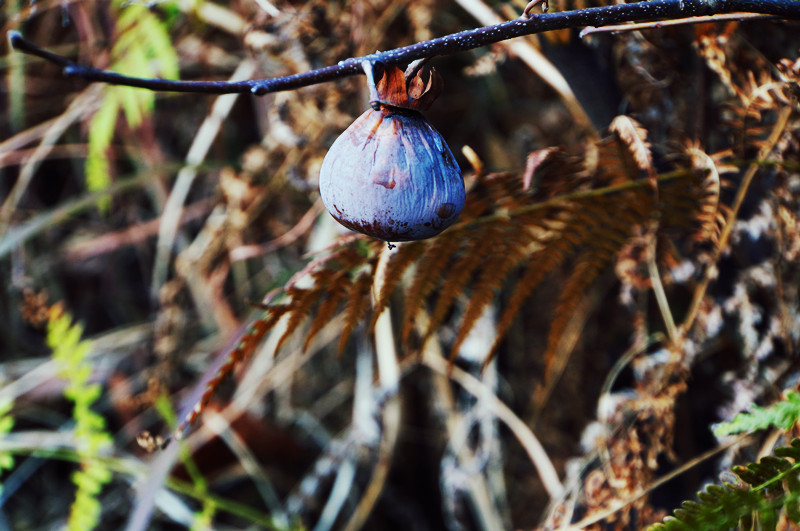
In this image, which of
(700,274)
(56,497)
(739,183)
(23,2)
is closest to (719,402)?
(700,274)

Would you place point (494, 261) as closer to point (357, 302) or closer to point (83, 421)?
point (357, 302)

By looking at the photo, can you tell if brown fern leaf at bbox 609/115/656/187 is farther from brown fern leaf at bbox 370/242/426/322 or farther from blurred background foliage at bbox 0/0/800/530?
brown fern leaf at bbox 370/242/426/322

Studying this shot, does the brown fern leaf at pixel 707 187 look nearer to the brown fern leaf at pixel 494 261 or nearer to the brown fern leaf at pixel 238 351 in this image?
the brown fern leaf at pixel 494 261

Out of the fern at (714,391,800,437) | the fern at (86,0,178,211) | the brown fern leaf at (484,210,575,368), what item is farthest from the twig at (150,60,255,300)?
the fern at (714,391,800,437)

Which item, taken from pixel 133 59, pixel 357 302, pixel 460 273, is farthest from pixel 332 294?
pixel 133 59

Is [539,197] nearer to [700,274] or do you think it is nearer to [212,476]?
[700,274]

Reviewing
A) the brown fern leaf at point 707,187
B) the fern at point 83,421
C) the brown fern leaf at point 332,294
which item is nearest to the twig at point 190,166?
the fern at point 83,421
